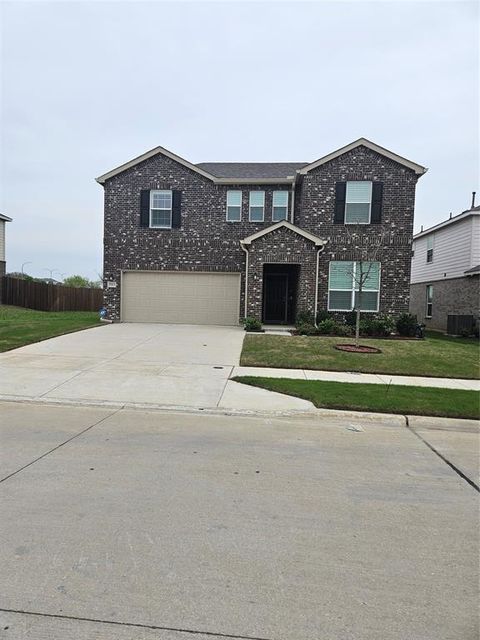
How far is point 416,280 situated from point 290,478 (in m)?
27.2

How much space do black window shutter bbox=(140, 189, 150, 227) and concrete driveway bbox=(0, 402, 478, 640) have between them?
15611 mm

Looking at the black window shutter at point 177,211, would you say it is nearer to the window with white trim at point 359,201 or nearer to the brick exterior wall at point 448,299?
the window with white trim at point 359,201

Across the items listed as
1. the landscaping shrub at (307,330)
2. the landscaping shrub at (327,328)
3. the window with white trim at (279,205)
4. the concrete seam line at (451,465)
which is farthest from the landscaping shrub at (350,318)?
the concrete seam line at (451,465)

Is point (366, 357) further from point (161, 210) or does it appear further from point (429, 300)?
point (429, 300)

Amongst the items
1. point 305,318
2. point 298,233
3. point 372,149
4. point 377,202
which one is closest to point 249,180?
point 298,233

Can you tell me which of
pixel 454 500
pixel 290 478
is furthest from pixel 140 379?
pixel 454 500

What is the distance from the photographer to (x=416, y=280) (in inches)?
1141

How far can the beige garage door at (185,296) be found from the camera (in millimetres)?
20203

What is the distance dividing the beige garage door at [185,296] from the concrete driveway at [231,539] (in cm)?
1457

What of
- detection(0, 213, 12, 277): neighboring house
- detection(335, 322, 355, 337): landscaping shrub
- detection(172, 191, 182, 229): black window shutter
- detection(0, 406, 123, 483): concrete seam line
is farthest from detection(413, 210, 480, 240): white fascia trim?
detection(0, 213, 12, 277): neighboring house

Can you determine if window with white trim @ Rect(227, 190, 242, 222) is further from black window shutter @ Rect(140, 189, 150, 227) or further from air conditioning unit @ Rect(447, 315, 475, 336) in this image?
air conditioning unit @ Rect(447, 315, 475, 336)

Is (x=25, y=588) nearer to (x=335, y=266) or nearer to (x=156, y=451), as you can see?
(x=156, y=451)

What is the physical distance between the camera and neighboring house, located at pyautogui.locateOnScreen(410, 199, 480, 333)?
70.2ft

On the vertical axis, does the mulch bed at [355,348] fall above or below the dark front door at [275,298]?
below
